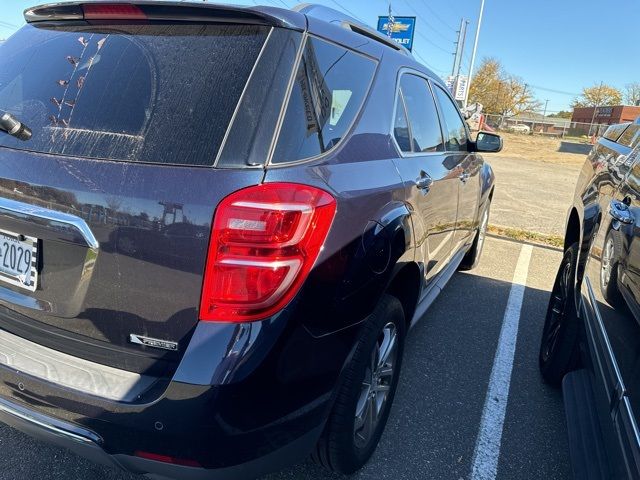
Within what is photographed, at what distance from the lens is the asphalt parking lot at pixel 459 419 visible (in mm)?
2121

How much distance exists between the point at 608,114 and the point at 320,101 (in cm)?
6422

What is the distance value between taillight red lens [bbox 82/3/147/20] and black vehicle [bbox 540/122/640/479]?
1911 millimetres

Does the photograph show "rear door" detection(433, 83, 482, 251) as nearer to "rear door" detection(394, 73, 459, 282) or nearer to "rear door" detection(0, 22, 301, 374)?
"rear door" detection(394, 73, 459, 282)

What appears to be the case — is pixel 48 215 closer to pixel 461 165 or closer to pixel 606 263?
pixel 606 263

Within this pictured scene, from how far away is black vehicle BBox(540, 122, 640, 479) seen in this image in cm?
154

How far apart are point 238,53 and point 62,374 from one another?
3.81 feet

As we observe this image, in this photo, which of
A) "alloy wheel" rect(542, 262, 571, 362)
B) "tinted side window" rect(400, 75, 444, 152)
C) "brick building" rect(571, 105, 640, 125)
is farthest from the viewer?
"brick building" rect(571, 105, 640, 125)

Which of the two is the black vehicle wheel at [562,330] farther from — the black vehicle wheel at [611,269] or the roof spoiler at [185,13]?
the roof spoiler at [185,13]

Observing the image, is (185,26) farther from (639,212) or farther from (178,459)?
(639,212)

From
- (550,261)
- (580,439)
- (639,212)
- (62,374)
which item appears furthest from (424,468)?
(550,261)

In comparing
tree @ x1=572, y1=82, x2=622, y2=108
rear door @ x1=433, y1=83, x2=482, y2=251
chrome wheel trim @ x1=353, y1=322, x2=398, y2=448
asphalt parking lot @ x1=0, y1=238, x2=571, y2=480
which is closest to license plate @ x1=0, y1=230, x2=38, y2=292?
asphalt parking lot @ x1=0, y1=238, x2=571, y2=480

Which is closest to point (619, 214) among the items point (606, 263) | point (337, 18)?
point (606, 263)

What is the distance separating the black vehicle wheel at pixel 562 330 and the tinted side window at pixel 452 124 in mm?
1101

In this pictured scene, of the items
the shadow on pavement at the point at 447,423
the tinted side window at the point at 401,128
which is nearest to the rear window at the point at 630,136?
the tinted side window at the point at 401,128
